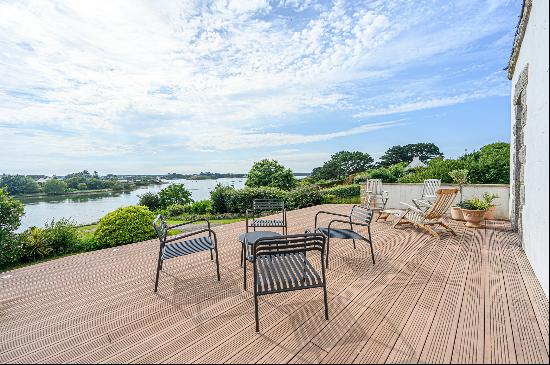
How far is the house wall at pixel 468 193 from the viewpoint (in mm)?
6277

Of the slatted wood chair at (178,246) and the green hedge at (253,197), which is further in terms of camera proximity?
the green hedge at (253,197)

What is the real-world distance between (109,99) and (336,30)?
6168 mm

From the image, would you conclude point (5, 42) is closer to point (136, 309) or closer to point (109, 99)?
point (109, 99)

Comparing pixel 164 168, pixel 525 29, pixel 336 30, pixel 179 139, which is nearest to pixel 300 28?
pixel 336 30

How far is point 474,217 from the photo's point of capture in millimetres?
5383

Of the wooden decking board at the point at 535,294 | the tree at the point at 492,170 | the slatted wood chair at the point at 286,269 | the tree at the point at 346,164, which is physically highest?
the tree at the point at 346,164

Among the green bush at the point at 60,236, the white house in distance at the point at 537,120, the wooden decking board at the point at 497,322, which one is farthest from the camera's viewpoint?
the green bush at the point at 60,236

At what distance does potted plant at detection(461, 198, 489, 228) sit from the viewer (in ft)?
17.5

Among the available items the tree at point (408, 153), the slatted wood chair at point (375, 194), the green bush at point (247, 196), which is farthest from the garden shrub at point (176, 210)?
the tree at point (408, 153)

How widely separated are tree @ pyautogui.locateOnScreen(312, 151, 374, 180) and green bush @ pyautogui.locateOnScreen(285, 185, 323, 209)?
30.9 meters

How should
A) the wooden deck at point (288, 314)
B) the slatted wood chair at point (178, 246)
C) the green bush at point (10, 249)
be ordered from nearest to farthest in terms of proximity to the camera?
the wooden deck at point (288, 314)
the slatted wood chair at point (178, 246)
the green bush at point (10, 249)

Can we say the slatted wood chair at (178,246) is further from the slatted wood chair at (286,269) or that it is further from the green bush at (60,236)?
the green bush at (60,236)

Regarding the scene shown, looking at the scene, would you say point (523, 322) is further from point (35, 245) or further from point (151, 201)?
point (151, 201)

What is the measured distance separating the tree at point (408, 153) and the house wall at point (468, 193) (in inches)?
1571
